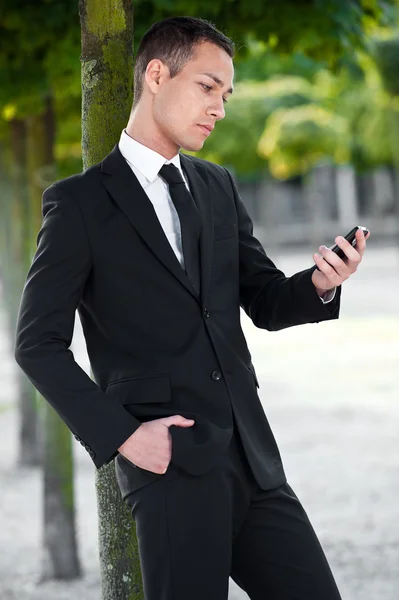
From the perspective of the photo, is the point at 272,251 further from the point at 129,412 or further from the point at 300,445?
the point at 129,412

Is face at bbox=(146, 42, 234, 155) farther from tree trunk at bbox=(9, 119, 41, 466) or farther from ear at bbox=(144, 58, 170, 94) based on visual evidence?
tree trunk at bbox=(9, 119, 41, 466)

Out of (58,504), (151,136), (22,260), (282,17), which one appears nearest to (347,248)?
(151,136)

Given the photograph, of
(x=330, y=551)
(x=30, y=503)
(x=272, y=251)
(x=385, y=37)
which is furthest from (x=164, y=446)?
(x=272, y=251)

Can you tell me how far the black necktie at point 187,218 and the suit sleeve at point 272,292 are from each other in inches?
8.4

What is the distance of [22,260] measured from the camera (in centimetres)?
820

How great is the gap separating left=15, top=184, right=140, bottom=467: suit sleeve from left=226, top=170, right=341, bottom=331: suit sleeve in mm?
461

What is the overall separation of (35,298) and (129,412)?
33 cm

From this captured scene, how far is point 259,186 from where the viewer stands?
4438 cm

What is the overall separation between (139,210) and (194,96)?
29cm

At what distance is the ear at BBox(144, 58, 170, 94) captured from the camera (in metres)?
2.50

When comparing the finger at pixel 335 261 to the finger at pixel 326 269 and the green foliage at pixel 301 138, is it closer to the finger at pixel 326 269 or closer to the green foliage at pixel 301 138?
the finger at pixel 326 269

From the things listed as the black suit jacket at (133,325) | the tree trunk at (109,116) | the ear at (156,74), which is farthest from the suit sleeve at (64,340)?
the tree trunk at (109,116)

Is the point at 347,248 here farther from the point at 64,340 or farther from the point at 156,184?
the point at 64,340

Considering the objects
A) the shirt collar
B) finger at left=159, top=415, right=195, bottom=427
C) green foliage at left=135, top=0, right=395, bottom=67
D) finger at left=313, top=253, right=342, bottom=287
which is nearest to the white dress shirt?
the shirt collar
